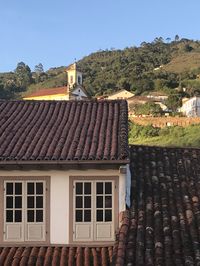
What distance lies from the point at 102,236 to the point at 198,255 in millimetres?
2591

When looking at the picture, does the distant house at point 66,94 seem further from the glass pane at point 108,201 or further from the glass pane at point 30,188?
the glass pane at point 108,201

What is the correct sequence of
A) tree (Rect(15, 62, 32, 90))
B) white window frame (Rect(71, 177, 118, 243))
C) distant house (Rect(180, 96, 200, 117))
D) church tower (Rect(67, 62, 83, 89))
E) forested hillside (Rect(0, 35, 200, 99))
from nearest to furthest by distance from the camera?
white window frame (Rect(71, 177, 118, 243))
distant house (Rect(180, 96, 200, 117))
church tower (Rect(67, 62, 83, 89))
forested hillside (Rect(0, 35, 200, 99))
tree (Rect(15, 62, 32, 90))

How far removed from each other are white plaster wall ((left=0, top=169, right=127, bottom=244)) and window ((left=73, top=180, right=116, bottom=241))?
173 mm

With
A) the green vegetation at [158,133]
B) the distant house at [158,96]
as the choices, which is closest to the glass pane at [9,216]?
the green vegetation at [158,133]

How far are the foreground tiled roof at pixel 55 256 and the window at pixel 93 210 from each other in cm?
31

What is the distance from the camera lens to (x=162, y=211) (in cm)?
1037

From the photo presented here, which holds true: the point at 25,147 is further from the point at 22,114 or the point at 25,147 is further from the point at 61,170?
the point at 22,114

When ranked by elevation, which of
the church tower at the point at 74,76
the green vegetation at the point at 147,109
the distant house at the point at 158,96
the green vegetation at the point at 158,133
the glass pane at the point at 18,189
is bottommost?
the green vegetation at the point at 158,133

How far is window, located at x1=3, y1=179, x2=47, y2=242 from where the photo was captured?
10859 millimetres

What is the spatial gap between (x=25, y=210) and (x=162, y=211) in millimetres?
2885

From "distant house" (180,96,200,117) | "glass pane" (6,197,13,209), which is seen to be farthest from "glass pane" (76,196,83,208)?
"distant house" (180,96,200,117)

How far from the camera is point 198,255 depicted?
8805mm

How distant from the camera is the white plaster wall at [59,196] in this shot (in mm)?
10812

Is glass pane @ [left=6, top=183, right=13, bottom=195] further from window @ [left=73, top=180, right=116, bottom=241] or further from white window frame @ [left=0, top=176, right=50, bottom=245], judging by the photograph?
window @ [left=73, top=180, right=116, bottom=241]
